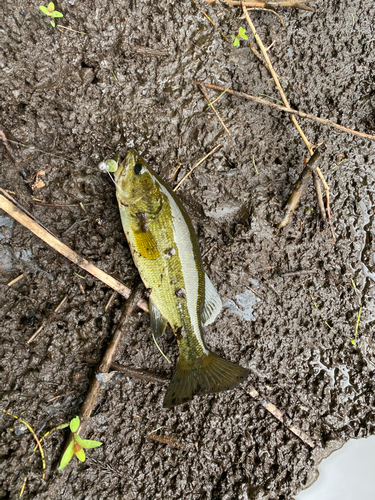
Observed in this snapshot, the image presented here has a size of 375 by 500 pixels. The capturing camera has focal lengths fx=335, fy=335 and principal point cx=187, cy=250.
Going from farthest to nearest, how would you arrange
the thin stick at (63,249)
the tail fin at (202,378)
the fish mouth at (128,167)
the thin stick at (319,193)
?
the thin stick at (319,193) < the thin stick at (63,249) < the fish mouth at (128,167) < the tail fin at (202,378)

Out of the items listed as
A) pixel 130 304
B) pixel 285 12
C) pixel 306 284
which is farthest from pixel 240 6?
pixel 130 304

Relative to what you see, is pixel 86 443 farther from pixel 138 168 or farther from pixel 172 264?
pixel 138 168

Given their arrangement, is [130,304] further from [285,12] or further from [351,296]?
[285,12]

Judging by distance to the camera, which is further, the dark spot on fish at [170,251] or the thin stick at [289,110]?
the thin stick at [289,110]

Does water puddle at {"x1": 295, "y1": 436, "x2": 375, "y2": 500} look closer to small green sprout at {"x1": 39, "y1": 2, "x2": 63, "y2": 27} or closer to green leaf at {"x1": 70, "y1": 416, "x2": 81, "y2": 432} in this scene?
green leaf at {"x1": 70, "y1": 416, "x2": 81, "y2": 432}

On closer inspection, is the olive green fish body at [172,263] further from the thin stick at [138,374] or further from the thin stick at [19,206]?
the thin stick at [19,206]

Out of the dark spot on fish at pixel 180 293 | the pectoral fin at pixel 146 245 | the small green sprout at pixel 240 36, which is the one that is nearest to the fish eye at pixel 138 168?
the pectoral fin at pixel 146 245
